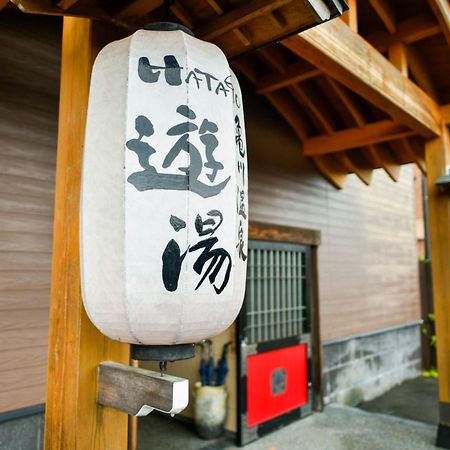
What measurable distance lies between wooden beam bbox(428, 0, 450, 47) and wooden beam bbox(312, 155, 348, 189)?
248cm

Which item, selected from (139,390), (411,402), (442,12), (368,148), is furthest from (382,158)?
(139,390)

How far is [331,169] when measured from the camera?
6.40m

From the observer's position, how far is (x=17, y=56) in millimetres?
3102

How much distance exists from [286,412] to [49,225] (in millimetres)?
3665

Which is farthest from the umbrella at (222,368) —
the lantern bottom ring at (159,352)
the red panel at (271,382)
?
the lantern bottom ring at (159,352)

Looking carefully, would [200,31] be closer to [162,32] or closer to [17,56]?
[162,32]

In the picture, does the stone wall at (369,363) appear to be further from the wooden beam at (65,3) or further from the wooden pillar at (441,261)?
the wooden beam at (65,3)

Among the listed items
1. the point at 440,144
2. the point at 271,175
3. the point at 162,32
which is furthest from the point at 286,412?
the point at 162,32

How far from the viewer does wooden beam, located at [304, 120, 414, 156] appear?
16.4 feet

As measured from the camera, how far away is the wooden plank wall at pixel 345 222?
17.8ft

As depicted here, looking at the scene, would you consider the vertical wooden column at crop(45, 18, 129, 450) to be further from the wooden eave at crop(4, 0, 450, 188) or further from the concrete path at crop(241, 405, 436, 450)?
the concrete path at crop(241, 405, 436, 450)

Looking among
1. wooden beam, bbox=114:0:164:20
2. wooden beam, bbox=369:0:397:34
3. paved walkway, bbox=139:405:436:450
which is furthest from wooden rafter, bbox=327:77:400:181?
paved walkway, bbox=139:405:436:450

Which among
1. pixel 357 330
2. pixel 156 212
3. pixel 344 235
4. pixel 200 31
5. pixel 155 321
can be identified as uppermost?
pixel 200 31

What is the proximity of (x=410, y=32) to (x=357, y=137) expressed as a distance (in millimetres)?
1362
